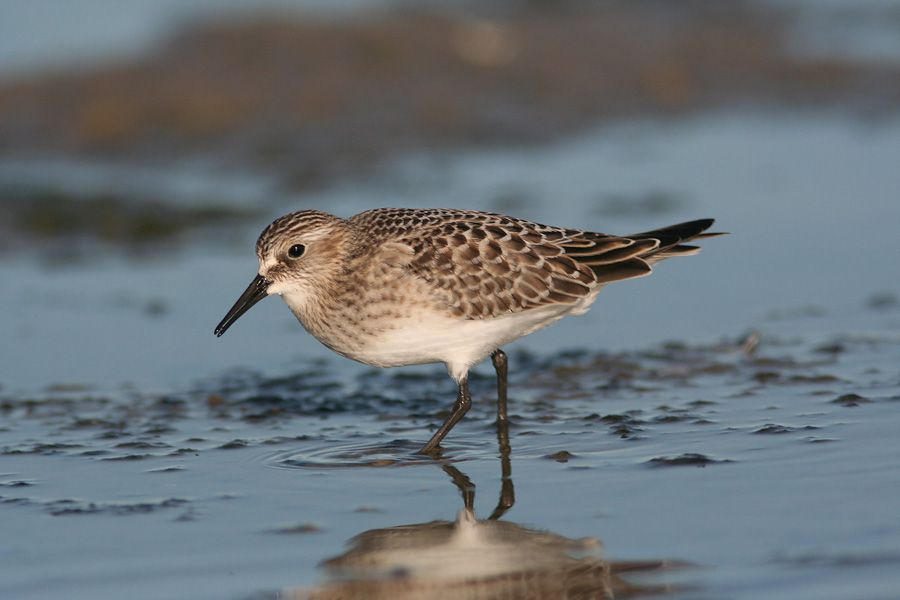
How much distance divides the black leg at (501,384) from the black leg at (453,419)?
0.23 meters

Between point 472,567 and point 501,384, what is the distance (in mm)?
2378

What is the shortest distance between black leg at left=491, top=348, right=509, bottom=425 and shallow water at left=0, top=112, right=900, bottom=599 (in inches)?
5.1

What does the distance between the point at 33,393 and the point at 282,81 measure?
830cm

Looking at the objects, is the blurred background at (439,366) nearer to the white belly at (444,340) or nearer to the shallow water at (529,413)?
the shallow water at (529,413)

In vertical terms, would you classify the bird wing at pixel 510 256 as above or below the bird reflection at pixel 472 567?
above

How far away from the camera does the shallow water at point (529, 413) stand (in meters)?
5.55

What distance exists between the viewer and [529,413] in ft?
26.0

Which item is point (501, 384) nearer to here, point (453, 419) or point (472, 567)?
point (453, 419)

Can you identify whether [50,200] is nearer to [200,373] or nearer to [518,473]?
[200,373]

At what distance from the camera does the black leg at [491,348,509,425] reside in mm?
7617

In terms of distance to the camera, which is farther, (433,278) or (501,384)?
(501,384)

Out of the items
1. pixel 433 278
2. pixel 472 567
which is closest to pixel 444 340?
pixel 433 278

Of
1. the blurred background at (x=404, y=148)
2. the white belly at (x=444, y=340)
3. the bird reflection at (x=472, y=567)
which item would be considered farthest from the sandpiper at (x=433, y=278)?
the blurred background at (x=404, y=148)

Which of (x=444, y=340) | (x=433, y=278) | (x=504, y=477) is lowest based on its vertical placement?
(x=504, y=477)
